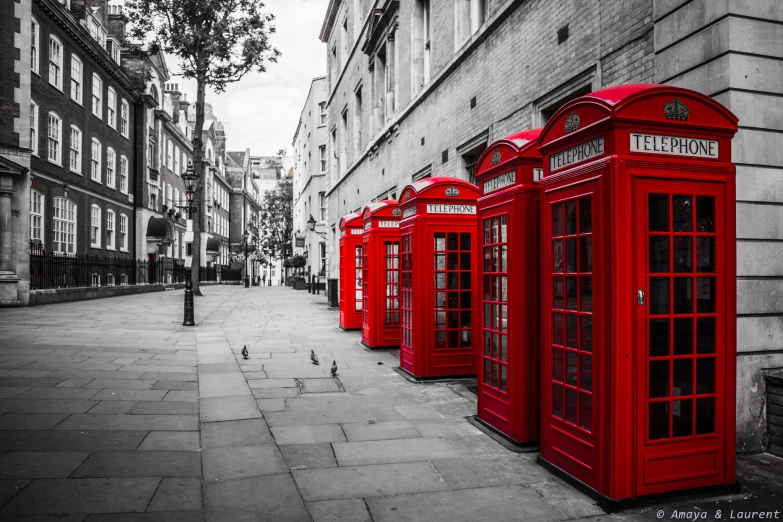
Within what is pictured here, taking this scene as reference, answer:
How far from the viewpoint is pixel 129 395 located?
6816mm

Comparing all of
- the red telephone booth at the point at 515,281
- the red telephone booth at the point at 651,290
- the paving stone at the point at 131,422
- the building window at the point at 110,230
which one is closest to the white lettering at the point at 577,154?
the red telephone booth at the point at 651,290

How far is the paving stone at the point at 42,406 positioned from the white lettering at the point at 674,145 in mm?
5813

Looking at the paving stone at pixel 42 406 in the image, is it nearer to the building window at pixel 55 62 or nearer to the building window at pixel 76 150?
the building window at pixel 55 62

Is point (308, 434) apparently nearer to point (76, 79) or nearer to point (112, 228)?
point (76, 79)

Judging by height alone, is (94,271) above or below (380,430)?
above

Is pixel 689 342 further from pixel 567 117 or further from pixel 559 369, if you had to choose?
pixel 567 117

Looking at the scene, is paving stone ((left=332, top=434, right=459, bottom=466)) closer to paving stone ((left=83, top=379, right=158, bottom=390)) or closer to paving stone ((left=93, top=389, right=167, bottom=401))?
paving stone ((left=93, top=389, right=167, bottom=401))

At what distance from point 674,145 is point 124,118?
3579cm

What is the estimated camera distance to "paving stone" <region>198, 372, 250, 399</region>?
7.07 m

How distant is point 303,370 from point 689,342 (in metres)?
5.87

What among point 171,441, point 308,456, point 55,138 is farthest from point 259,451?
point 55,138

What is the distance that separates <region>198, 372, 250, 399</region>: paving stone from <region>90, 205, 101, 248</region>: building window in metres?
24.7

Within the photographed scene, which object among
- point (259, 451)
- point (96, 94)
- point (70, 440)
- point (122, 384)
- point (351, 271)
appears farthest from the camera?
point (96, 94)

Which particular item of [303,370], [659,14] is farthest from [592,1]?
[303,370]
